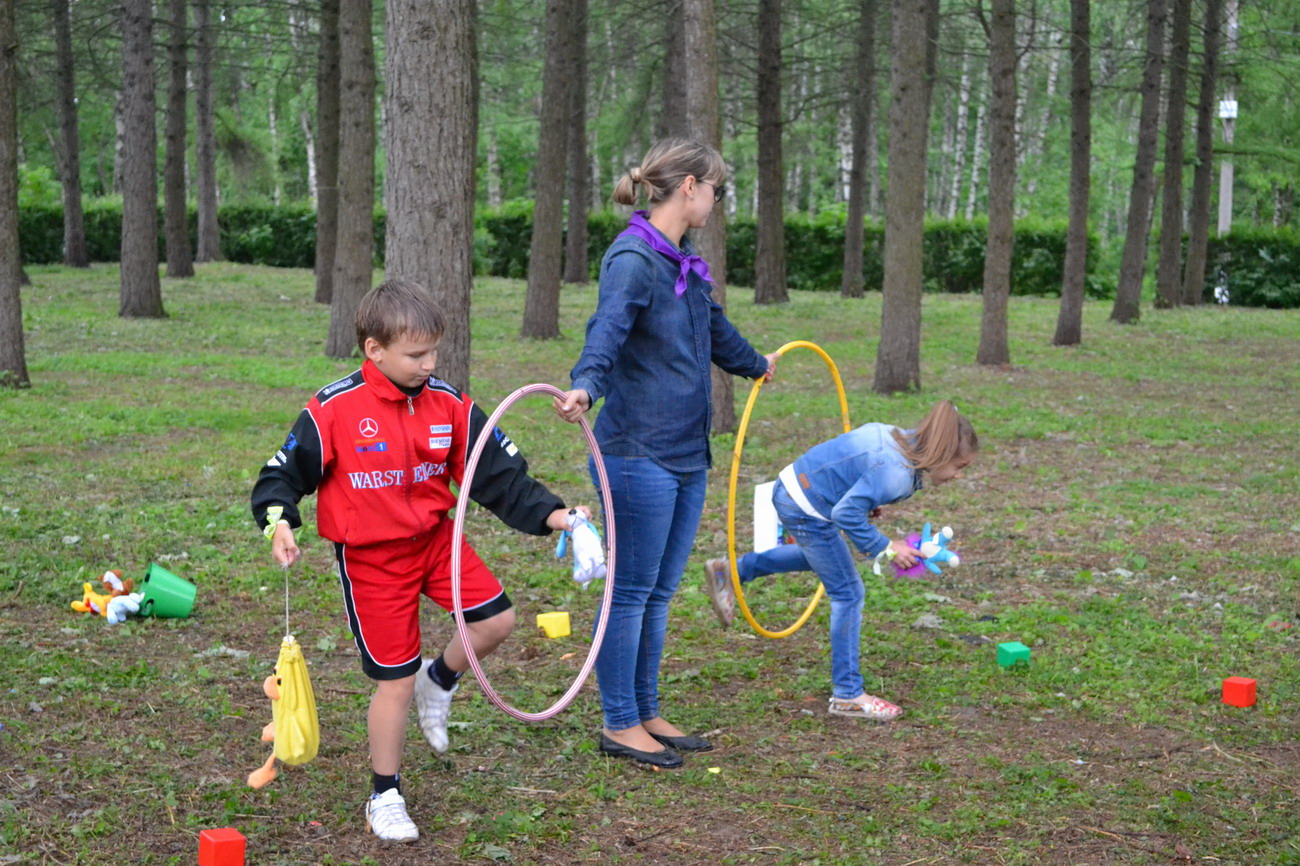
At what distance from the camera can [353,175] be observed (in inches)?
595

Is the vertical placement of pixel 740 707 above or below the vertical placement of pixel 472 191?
below

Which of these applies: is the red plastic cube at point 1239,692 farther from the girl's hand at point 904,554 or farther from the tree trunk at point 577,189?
the tree trunk at point 577,189

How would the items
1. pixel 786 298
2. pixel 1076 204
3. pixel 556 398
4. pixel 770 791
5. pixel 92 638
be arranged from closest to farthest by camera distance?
pixel 556 398, pixel 770 791, pixel 92 638, pixel 1076 204, pixel 786 298

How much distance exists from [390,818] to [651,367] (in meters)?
1.63

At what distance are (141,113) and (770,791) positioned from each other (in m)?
18.4

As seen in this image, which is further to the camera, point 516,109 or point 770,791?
point 516,109

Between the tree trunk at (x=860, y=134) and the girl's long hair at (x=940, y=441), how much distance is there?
18.2 meters

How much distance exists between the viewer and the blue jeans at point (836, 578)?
5.03m

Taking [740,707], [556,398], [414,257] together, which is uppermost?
[414,257]

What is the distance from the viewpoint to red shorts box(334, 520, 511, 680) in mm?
3707

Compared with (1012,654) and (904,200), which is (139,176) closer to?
(904,200)

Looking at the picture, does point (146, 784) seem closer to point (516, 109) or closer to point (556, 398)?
point (556, 398)

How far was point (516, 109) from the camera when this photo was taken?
46438mm

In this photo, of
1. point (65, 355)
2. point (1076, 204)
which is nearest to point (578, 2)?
point (1076, 204)
